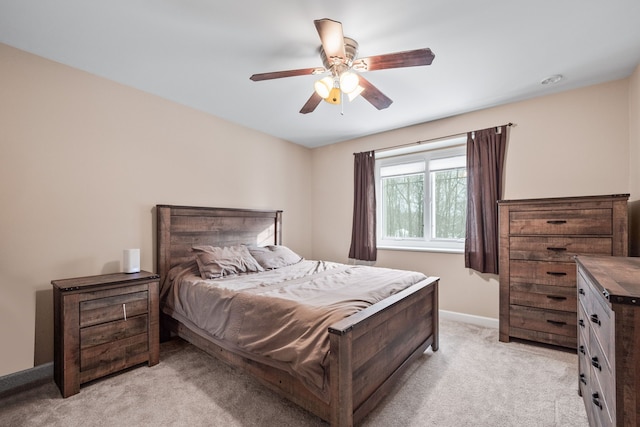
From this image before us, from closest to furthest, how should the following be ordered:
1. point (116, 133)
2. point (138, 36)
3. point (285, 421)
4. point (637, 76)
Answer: point (285, 421) → point (138, 36) → point (637, 76) → point (116, 133)

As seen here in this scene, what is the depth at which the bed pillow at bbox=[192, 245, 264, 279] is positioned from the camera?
277 centimetres

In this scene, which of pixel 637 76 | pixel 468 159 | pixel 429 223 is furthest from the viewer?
pixel 429 223

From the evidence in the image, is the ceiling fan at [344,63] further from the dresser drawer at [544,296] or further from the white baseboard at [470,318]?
the white baseboard at [470,318]

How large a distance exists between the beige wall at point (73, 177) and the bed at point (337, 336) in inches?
8.7

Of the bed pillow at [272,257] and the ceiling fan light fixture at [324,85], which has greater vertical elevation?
the ceiling fan light fixture at [324,85]

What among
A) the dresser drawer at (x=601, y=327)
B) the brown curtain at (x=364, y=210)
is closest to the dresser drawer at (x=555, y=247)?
the dresser drawer at (x=601, y=327)

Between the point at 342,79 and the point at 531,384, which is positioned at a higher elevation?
the point at 342,79

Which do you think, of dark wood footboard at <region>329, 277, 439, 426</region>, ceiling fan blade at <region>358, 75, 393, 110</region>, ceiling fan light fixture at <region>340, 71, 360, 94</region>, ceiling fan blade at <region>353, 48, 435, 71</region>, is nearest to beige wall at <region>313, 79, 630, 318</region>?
dark wood footboard at <region>329, 277, 439, 426</region>

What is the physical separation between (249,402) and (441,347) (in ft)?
6.08

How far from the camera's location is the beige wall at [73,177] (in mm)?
2145

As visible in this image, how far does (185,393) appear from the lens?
6.60 feet

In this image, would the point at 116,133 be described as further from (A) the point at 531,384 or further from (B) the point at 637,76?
(B) the point at 637,76

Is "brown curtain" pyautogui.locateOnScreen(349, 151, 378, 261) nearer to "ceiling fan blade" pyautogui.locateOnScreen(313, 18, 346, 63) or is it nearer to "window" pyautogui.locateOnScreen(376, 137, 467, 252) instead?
"window" pyautogui.locateOnScreen(376, 137, 467, 252)

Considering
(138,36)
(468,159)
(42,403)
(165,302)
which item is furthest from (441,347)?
(138,36)
